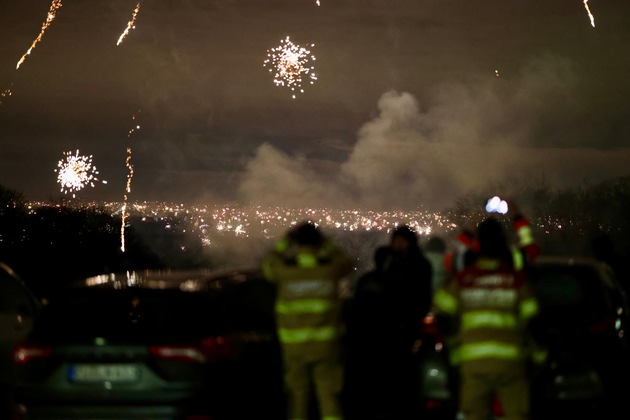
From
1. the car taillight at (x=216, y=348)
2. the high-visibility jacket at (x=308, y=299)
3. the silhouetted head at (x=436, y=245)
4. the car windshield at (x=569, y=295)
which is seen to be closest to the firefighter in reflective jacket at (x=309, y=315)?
the high-visibility jacket at (x=308, y=299)

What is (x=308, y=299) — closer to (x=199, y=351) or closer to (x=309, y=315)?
(x=309, y=315)

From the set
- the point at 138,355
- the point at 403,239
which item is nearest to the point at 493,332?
the point at 138,355

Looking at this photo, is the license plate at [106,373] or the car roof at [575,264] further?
the car roof at [575,264]

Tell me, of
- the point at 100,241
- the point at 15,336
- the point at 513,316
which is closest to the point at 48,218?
the point at 100,241

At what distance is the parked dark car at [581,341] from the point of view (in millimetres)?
9289

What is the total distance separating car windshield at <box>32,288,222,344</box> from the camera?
8477 millimetres

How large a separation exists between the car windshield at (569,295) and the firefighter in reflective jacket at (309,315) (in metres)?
2.04

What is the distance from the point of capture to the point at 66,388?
845 cm

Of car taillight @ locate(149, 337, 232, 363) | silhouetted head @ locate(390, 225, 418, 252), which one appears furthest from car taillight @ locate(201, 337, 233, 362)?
silhouetted head @ locate(390, 225, 418, 252)

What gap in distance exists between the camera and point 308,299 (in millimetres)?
8703

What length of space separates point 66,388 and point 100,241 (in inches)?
1737

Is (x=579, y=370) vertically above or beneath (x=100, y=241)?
beneath

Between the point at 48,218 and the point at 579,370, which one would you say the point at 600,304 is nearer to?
the point at 579,370

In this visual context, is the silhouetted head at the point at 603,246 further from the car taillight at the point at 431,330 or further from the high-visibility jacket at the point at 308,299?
the high-visibility jacket at the point at 308,299
